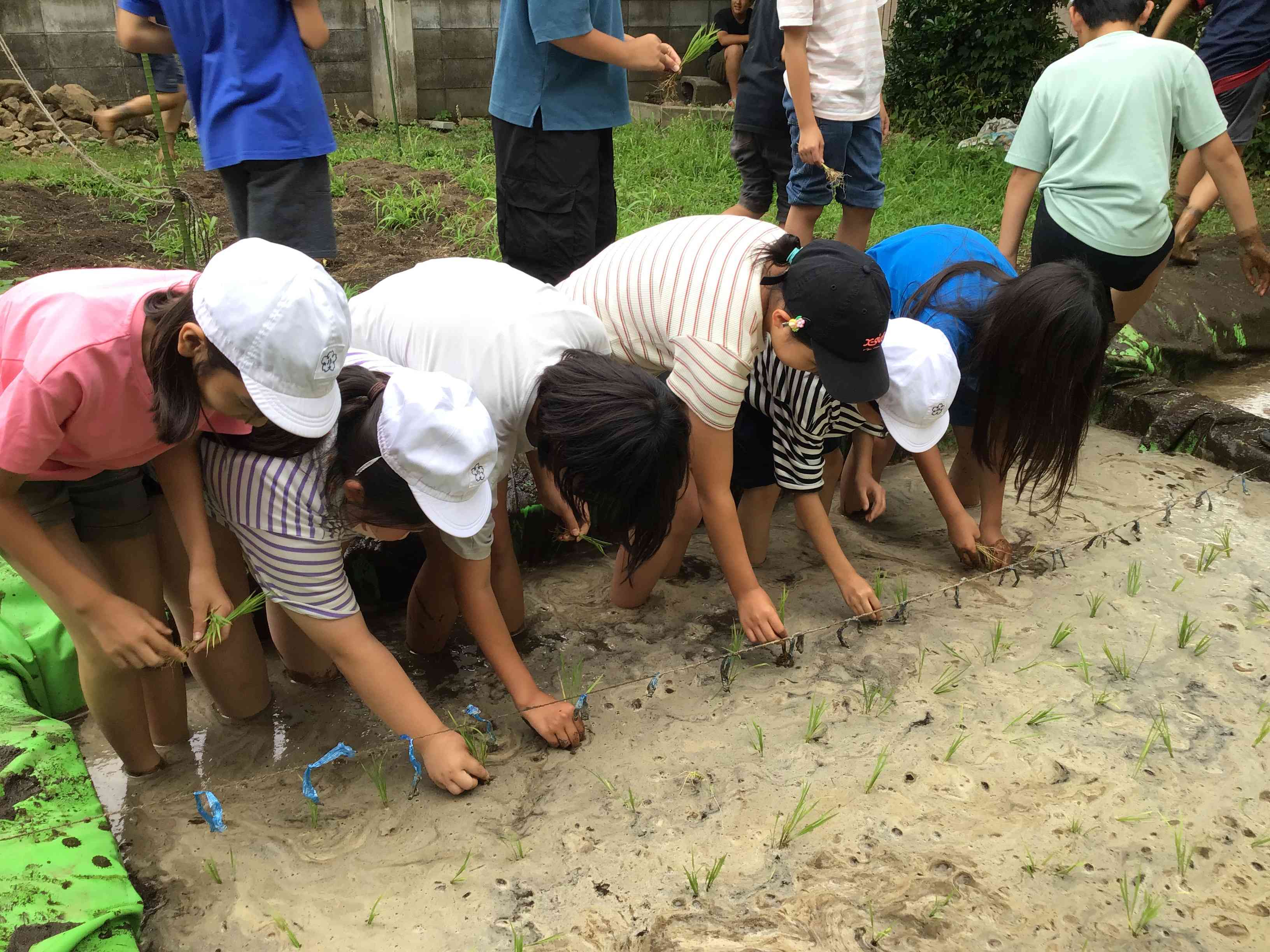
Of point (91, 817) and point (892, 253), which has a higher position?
point (892, 253)

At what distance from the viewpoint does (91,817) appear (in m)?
1.86

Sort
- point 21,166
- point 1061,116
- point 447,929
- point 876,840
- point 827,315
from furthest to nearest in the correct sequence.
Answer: point 21,166, point 1061,116, point 827,315, point 876,840, point 447,929

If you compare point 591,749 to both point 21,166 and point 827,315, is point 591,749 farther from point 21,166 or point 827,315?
point 21,166

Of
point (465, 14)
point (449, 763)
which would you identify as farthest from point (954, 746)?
point (465, 14)

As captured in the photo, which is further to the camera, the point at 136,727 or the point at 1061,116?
the point at 1061,116

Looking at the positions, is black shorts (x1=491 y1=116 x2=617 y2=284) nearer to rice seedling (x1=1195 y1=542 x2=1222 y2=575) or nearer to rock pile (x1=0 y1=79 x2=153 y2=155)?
rice seedling (x1=1195 y1=542 x2=1222 y2=575)

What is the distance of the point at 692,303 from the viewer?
2.33 meters

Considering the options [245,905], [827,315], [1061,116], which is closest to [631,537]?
[827,315]

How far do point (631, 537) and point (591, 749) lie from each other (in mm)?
493

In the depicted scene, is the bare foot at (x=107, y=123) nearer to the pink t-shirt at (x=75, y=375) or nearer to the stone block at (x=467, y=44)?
the stone block at (x=467, y=44)

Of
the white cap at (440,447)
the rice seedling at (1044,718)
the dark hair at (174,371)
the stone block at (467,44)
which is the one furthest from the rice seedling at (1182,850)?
the stone block at (467,44)

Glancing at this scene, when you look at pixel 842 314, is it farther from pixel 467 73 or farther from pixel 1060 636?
pixel 467 73

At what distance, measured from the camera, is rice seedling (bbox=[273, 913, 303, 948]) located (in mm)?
Result: 1767

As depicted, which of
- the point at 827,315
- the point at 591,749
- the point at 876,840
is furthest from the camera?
the point at 591,749
